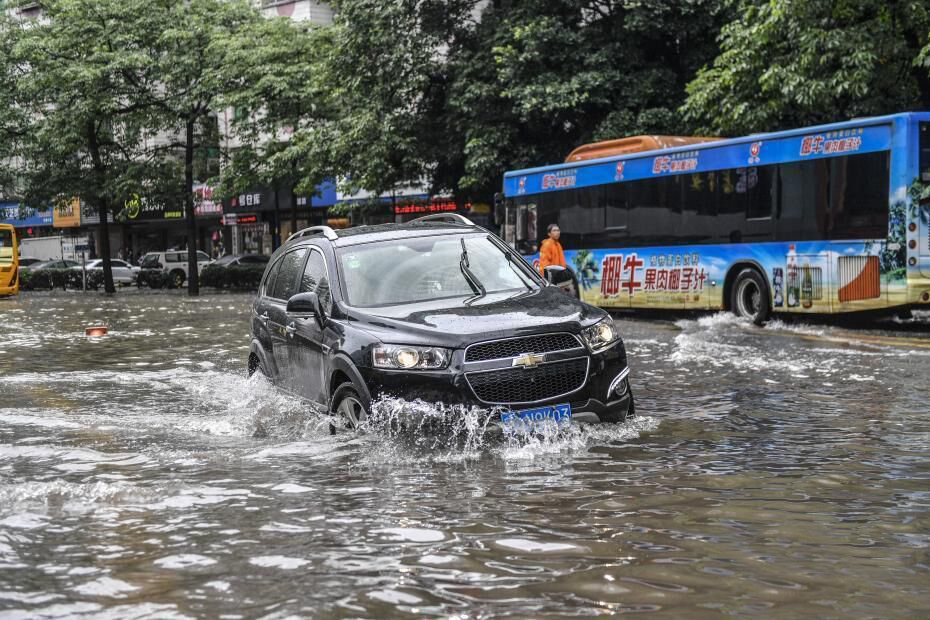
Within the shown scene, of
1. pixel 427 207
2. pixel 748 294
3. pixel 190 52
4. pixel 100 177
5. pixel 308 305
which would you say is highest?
pixel 190 52

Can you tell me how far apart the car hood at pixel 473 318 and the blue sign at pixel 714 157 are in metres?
10.1

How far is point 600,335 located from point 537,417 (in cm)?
75

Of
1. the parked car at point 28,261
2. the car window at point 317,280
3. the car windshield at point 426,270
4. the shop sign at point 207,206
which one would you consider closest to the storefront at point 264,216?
the shop sign at point 207,206

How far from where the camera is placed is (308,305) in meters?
8.56

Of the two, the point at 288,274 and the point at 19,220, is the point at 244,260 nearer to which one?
the point at 19,220

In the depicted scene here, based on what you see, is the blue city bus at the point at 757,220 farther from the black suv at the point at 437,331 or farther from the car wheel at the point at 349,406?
the car wheel at the point at 349,406

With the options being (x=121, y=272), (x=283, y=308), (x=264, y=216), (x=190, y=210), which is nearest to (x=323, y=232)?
(x=283, y=308)

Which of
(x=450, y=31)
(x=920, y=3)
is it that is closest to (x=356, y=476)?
(x=920, y=3)

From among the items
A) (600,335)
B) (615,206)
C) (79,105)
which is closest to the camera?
(600,335)

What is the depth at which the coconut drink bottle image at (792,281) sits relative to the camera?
60.5 ft

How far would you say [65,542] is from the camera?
5.64m

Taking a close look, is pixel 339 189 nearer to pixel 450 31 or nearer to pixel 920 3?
pixel 450 31

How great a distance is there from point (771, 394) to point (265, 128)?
31.0 metres

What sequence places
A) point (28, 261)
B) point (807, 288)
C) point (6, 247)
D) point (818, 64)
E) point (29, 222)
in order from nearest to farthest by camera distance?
1. point (807, 288)
2. point (818, 64)
3. point (6, 247)
4. point (28, 261)
5. point (29, 222)
